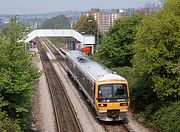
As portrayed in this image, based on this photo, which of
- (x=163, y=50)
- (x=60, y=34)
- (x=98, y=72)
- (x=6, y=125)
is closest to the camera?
(x=6, y=125)

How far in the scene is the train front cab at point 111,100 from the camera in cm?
2175

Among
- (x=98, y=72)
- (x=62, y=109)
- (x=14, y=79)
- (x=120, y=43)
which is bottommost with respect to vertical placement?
(x=62, y=109)

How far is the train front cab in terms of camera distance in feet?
71.4

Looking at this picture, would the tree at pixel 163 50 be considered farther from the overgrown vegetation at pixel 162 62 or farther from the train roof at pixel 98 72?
the train roof at pixel 98 72

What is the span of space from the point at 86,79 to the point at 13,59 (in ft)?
28.2

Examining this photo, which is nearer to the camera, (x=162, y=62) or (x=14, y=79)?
(x=14, y=79)

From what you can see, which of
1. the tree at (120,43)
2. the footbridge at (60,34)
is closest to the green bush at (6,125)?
the tree at (120,43)

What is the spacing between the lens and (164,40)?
2178 cm

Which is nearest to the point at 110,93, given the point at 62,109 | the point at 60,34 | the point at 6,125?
the point at 62,109

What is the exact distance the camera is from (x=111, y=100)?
21812 millimetres

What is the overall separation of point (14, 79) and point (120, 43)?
22.2m

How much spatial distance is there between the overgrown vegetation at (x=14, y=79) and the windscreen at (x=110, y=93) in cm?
422

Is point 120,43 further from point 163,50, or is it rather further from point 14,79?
point 14,79

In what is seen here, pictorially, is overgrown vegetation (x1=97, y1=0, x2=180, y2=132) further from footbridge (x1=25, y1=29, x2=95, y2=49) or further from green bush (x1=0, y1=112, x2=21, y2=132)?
footbridge (x1=25, y1=29, x2=95, y2=49)
